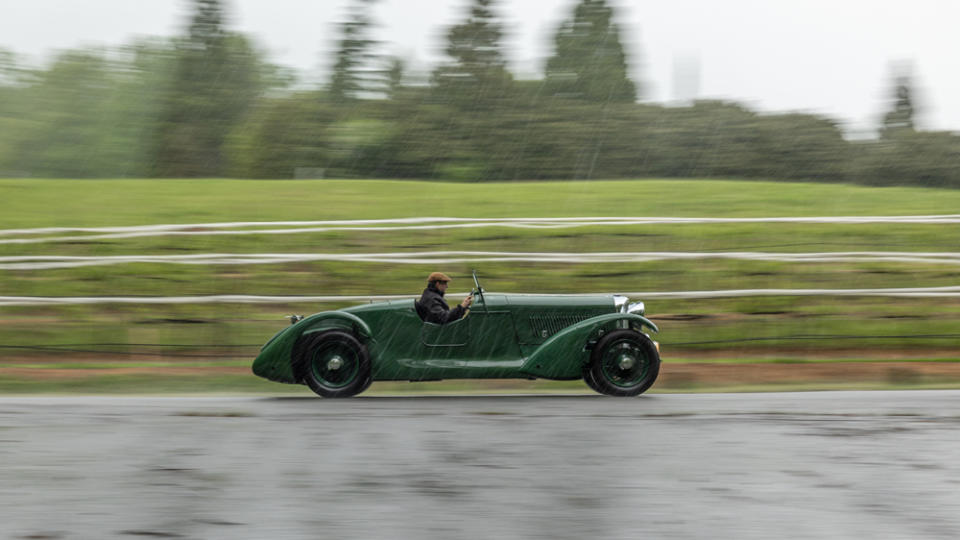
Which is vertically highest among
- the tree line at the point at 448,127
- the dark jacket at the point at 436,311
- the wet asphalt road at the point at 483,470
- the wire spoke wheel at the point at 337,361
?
the tree line at the point at 448,127

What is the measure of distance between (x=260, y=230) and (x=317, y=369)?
760 cm

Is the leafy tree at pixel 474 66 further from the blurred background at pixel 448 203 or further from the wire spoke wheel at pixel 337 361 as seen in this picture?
the wire spoke wheel at pixel 337 361

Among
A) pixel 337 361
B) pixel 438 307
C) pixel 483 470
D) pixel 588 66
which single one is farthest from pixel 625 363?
pixel 588 66

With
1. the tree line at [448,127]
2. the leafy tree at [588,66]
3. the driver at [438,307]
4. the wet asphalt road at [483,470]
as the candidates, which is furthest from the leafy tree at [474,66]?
the wet asphalt road at [483,470]

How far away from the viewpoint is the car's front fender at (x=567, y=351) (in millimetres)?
8391

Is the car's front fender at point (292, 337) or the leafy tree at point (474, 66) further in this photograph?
the leafy tree at point (474, 66)

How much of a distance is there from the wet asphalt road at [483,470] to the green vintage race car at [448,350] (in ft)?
1.21

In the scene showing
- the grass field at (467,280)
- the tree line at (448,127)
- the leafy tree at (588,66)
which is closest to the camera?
the grass field at (467,280)

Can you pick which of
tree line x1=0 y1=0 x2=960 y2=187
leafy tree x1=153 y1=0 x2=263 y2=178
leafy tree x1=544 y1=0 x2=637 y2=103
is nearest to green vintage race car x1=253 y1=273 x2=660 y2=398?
tree line x1=0 y1=0 x2=960 y2=187

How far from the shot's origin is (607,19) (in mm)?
29500

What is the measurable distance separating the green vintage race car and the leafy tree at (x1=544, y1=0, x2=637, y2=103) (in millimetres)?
17113

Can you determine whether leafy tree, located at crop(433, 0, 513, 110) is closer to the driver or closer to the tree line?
the tree line

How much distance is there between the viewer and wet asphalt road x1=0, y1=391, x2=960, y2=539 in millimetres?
4457

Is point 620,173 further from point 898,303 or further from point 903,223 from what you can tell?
point 898,303
